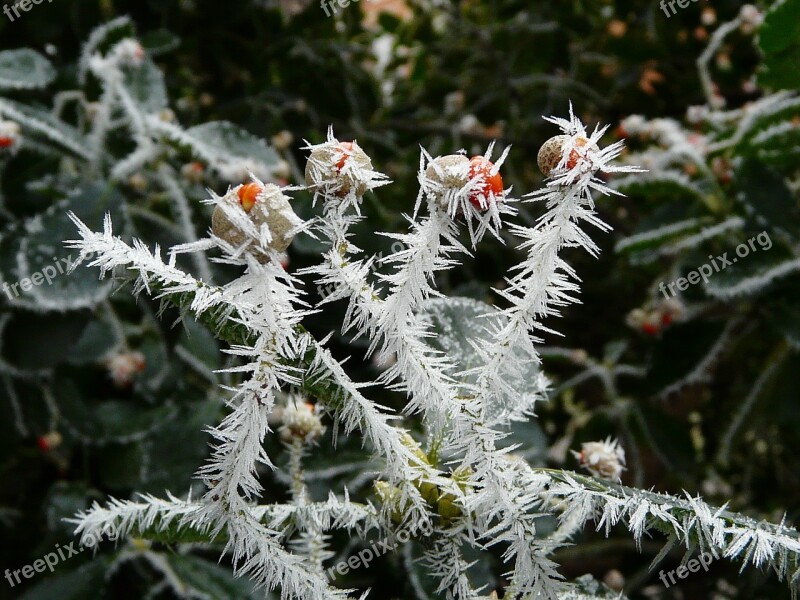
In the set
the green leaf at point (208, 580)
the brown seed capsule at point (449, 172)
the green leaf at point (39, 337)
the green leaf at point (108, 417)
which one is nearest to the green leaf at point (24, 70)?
the green leaf at point (39, 337)

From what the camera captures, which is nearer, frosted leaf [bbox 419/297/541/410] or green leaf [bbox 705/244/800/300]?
frosted leaf [bbox 419/297/541/410]

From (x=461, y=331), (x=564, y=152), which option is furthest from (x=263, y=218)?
(x=461, y=331)

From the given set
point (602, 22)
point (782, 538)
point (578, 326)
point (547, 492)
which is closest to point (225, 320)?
point (547, 492)

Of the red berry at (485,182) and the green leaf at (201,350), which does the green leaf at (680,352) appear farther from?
the red berry at (485,182)

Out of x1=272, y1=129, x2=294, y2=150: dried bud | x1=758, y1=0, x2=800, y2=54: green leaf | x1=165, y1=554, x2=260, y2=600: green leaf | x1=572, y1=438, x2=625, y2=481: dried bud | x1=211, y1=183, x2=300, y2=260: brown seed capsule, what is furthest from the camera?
x1=272, y1=129, x2=294, y2=150: dried bud

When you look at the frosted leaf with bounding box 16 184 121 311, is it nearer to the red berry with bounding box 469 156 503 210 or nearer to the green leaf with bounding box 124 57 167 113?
the green leaf with bounding box 124 57 167 113

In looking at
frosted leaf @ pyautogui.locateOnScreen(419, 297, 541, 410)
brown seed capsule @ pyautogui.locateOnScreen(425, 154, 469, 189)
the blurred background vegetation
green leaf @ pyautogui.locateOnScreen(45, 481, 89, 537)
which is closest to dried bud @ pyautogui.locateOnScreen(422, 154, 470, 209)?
brown seed capsule @ pyautogui.locateOnScreen(425, 154, 469, 189)

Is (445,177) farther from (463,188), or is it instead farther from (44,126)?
(44,126)
